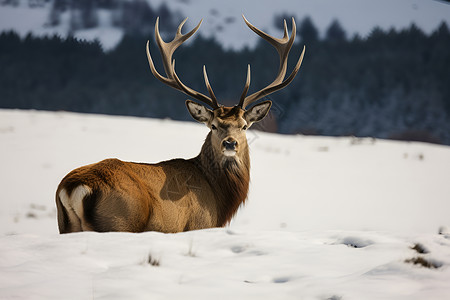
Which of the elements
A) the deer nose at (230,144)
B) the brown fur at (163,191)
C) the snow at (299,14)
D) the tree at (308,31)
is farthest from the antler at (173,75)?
the tree at (308,31)

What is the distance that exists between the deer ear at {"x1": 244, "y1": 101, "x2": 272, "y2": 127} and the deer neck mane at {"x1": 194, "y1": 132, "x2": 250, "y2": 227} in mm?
359

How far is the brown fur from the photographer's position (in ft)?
17.5

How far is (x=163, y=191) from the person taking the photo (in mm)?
6148

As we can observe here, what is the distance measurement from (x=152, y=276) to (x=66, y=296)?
1.99 ft

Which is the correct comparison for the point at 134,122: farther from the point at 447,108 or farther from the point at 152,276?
the point at 447,108

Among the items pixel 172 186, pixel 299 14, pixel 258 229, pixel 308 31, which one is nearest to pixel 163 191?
pixel 172 186

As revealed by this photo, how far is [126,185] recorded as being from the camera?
5602 mm

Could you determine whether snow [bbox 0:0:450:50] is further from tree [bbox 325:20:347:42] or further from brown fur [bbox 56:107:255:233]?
brown fur [bbox 56:107:255:233]

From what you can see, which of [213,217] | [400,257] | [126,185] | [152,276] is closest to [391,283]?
[400,257]

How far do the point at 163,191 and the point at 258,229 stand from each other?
14.0 feet

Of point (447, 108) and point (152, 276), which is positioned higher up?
point (447, 108)

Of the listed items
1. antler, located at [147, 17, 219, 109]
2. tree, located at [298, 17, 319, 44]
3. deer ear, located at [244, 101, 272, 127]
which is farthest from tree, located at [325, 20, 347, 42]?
deer ear, located at [244, 101, 272, 127]

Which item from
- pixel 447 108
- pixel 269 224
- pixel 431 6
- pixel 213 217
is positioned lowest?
pixel 269 224

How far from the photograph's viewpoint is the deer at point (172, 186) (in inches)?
210
